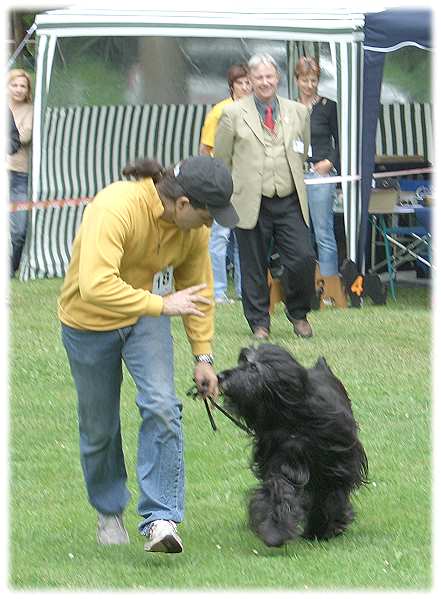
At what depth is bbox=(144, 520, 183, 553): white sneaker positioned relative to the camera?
498 centimetres

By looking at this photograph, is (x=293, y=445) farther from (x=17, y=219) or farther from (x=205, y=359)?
(x=17, y=219)

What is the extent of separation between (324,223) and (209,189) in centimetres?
739

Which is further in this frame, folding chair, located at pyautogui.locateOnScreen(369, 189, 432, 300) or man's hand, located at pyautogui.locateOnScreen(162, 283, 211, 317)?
folding chair, located at pyautogui.locateOnScreen(369, 189, 432, 300)

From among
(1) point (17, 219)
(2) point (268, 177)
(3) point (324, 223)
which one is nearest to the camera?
(2) point (268, 177)

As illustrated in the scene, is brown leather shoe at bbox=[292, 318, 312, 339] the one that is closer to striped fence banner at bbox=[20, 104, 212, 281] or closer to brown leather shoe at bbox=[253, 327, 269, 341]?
brown leather shoe at bbox=[253, 327, 269, 341]

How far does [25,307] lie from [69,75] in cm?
318

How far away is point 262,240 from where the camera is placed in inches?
391

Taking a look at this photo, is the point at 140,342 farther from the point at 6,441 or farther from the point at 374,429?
the point at 374,429

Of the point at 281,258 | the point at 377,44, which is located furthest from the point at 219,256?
the point at 377,44

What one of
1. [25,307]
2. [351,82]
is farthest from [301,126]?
[25,307]

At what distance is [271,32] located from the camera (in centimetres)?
1191

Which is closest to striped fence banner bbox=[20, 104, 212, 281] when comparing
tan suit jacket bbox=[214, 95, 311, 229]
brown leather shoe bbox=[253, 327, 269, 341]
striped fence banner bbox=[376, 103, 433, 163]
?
striped fence banner bbox=[376, 103, 433, 163]

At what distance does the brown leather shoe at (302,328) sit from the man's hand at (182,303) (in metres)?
5.19

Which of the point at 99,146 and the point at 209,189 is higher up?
the point at 99,146
